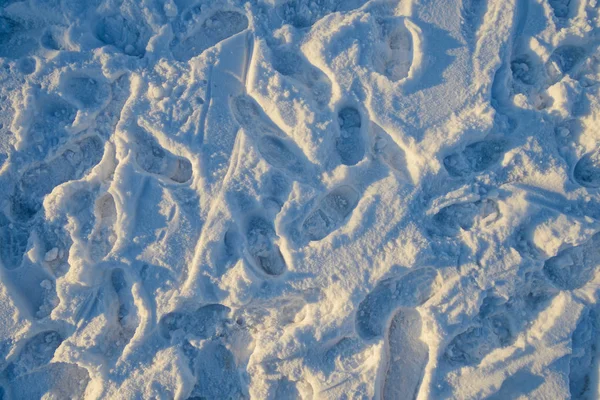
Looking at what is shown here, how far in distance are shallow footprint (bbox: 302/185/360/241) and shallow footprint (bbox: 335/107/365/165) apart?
0.18m

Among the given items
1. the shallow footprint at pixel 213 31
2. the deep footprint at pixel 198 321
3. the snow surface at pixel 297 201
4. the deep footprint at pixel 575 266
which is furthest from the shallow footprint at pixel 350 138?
the deep footprint at pixel 575 266

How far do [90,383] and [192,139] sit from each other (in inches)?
56.8

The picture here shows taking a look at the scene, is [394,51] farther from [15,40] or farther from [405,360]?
[15,40]

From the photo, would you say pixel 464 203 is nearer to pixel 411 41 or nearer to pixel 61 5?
pixel 411 41

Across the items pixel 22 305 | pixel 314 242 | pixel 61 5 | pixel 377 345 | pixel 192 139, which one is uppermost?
pixel 61 5

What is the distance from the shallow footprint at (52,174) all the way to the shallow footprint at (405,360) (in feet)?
6.51

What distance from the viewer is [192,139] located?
8.20 feet

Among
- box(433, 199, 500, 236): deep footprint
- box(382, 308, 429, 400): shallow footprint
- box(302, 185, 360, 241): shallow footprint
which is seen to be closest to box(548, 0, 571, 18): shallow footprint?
box(433, 199, 500, 236): deep footprint

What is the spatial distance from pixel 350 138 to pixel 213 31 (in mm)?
1076

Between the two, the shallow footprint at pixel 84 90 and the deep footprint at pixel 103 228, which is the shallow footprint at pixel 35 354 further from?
the shallow footprint at pixel 84 90

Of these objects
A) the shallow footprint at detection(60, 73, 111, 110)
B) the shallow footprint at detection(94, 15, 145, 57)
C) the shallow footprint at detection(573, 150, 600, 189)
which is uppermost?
the shallow footprint at detection(94, 15, 145, 57)

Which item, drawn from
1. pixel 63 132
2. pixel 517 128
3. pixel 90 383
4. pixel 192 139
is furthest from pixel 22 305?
pixel 517 128

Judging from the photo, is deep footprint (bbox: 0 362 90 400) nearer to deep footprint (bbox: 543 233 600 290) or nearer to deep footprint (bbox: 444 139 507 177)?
deep footprint (bbox: 444 139 507 177)

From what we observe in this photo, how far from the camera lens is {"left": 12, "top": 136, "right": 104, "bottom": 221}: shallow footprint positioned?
256cm
